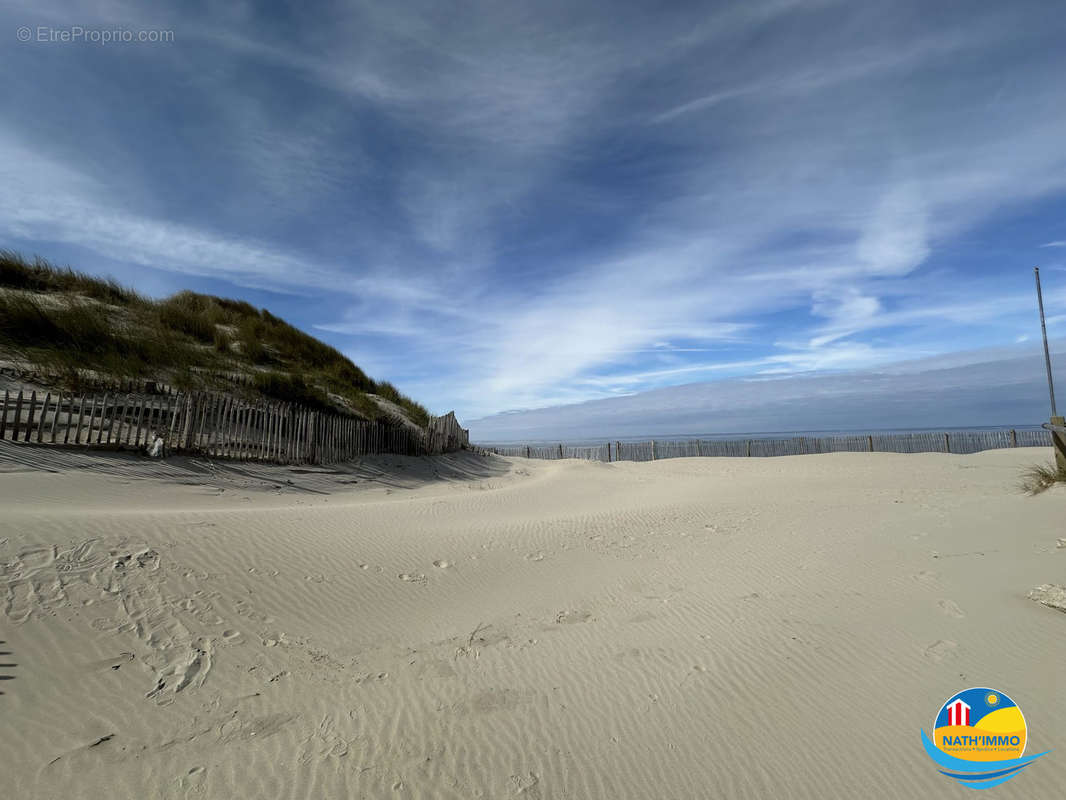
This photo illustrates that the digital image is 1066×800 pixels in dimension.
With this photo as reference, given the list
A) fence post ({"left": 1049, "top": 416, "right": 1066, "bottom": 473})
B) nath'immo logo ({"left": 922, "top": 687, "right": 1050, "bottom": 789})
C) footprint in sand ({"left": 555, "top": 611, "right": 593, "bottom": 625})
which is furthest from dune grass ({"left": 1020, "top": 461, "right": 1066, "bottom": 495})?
footprint in sand ({"left": 555, "top": 611, "right": 593, "bottom": 625})

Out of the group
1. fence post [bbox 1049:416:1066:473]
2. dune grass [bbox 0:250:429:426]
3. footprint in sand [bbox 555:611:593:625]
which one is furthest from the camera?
dune grass [bbox 0:250:429:426]

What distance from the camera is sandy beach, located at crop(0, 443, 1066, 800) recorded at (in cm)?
289

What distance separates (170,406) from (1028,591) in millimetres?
14371

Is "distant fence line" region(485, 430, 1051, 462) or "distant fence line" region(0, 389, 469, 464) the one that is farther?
"distant fence line" region(485, 430, 1051, 462)

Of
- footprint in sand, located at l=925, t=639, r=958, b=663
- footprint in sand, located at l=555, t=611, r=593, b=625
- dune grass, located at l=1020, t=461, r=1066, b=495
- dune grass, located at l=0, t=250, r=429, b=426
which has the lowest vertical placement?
footprint in sand, located at l=555, t=611, r=593, b=625

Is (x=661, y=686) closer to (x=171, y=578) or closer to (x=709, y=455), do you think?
(x=171, y=578)

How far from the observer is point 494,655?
14.0 feet

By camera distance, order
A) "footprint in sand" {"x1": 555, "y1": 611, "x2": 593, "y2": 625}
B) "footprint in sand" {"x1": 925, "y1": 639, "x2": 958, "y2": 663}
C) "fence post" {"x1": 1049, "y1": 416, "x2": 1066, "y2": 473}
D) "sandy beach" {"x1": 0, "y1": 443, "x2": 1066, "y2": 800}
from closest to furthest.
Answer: "sandy beach" {"x1": 0, "y1": 443, "x2": 1066, "y2": 800} → "footprint in sand" {"x1": 925, "y1": 639, "x2": 958, "y2": 663} → "footprint in sand" {"x1": 555, "y1": 611, "x2": 593, "y2": 625} → "fence post" {"x1": 1049, "y1": 416, "x2": 1066, "y2": 473}

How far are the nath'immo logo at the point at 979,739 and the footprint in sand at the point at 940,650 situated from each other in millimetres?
432

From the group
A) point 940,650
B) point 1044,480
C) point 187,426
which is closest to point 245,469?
point 187,426

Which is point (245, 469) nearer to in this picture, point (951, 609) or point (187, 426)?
point (187, 426)

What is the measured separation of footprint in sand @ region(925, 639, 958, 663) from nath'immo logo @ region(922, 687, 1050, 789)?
43cm

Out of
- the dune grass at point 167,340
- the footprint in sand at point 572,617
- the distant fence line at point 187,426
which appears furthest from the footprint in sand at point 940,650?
the dune grass at point 167,340

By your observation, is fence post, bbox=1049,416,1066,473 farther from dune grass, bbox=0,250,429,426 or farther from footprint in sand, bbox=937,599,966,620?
dune grass, bbox=0,250,429,426
